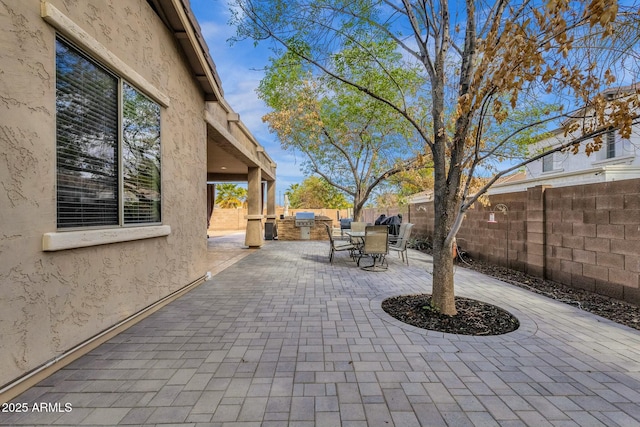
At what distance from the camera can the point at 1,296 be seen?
2.06 metres

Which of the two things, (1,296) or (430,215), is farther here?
(430,215)

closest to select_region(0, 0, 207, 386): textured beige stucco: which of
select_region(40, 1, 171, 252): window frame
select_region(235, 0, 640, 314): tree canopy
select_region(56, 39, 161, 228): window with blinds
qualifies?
select_region(40, 1, 171, 252): window frame

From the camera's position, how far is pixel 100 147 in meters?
3.08

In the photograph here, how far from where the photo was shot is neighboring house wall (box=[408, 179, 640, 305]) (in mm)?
3998

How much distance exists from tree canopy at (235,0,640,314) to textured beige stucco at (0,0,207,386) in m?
1.64

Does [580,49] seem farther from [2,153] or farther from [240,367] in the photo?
[2,153]

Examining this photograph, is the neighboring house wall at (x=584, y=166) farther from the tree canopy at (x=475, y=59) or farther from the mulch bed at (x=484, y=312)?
the tree canopy at (x=475, y=59)

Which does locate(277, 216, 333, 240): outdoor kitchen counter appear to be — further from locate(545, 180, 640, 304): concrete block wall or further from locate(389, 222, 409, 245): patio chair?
locate(545, 180, 640, 304): concrete block wall

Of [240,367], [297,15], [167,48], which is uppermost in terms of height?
[297,15]

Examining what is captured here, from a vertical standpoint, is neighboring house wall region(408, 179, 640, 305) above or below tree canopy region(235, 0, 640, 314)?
below

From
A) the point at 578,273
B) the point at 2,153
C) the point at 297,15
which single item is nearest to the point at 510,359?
the point at 578,273

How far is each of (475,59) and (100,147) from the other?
4.56 m

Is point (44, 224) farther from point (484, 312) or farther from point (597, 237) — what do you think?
point (597, 237)

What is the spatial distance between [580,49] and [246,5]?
4.04 meters
